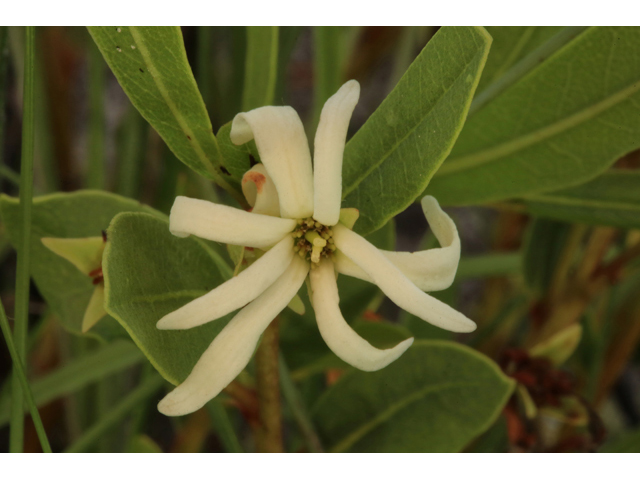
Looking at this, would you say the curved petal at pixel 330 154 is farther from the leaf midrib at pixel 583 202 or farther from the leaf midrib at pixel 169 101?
the leaf midrib at pixel 583 202

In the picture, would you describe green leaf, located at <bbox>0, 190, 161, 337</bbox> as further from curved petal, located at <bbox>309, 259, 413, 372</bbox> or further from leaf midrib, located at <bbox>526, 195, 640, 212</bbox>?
leaf midrib, located at <bbox>526, 195, 640, 212</bbox>

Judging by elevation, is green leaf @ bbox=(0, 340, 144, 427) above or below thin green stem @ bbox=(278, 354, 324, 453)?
above

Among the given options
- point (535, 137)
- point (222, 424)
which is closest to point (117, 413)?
point (222, 424)

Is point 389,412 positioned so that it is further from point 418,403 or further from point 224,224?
point 224,224

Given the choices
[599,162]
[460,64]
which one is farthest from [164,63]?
[599,162]

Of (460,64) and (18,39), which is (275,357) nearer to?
(460,64)

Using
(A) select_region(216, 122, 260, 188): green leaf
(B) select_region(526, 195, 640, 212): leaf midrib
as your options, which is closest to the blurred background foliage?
(B) select_region(526, 195, 640, 212): leaf midrib
